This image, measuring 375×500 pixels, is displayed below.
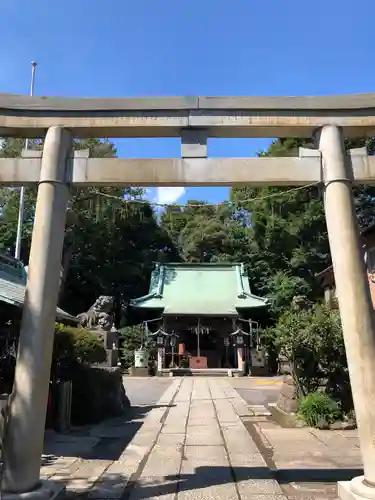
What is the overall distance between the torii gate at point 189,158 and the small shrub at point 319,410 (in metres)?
5.02

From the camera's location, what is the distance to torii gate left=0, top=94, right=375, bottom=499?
4.87 meters

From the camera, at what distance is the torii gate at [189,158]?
16.0 ft

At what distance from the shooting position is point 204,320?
89.5 feet

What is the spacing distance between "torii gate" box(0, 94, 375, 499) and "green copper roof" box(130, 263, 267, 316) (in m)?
21.3

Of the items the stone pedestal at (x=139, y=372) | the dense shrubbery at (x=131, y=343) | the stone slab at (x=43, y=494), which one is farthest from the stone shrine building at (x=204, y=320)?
the stone slab at (x=43, y=494)

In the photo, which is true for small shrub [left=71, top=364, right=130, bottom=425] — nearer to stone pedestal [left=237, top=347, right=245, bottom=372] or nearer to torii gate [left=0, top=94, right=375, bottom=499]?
torii gate [left=0, top=94, right=375, bottom=499]

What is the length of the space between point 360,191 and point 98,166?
2734 centimetres

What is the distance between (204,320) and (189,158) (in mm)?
22740

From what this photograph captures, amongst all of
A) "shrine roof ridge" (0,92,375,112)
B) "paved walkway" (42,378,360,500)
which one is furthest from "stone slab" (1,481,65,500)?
"shrine roof ridge" (0,92,375,112)

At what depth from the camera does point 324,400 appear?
8.95 m

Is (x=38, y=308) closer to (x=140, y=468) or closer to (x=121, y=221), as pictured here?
(x=140, y=468)

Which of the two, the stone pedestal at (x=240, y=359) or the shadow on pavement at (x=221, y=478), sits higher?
the stone pedestal at (x=240, y=359)

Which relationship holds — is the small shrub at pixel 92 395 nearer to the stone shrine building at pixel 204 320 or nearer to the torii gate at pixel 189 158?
the torii gate at pixel 189 158

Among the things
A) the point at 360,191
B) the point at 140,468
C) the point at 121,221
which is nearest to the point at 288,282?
the point at 360,191
